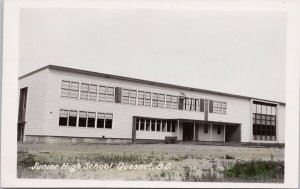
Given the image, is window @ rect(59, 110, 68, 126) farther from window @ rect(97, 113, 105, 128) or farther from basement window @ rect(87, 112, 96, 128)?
window @ rect(97, 113, 105, 128)

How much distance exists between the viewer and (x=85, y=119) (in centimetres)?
1535

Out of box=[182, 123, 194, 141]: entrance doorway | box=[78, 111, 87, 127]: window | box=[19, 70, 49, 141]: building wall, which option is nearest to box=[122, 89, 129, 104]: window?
box=[78, 111, 87, 127]: window

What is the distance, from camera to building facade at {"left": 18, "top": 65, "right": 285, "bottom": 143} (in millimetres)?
13412

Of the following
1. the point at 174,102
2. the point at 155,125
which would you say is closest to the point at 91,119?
the point at 155,125

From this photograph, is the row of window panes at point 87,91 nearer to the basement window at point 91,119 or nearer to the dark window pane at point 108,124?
the basement window at point 91,119

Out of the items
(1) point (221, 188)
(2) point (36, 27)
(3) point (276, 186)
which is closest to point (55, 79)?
(2) point (36, 27)

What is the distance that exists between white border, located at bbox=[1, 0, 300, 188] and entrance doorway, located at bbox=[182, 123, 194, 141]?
9746 mm

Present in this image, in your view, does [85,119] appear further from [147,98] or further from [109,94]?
[147,98]

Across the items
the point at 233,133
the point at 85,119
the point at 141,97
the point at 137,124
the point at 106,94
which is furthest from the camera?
the point at 233,133

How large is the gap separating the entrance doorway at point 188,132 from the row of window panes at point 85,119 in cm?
508

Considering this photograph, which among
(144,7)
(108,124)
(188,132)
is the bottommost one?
(188,132)

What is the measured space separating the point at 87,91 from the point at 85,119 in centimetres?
111

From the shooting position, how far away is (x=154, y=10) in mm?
10375

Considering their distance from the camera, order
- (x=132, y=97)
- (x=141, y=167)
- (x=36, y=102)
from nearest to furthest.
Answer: (x=141, y=167)
(x=36, y=102)
(x=132, y=97)
